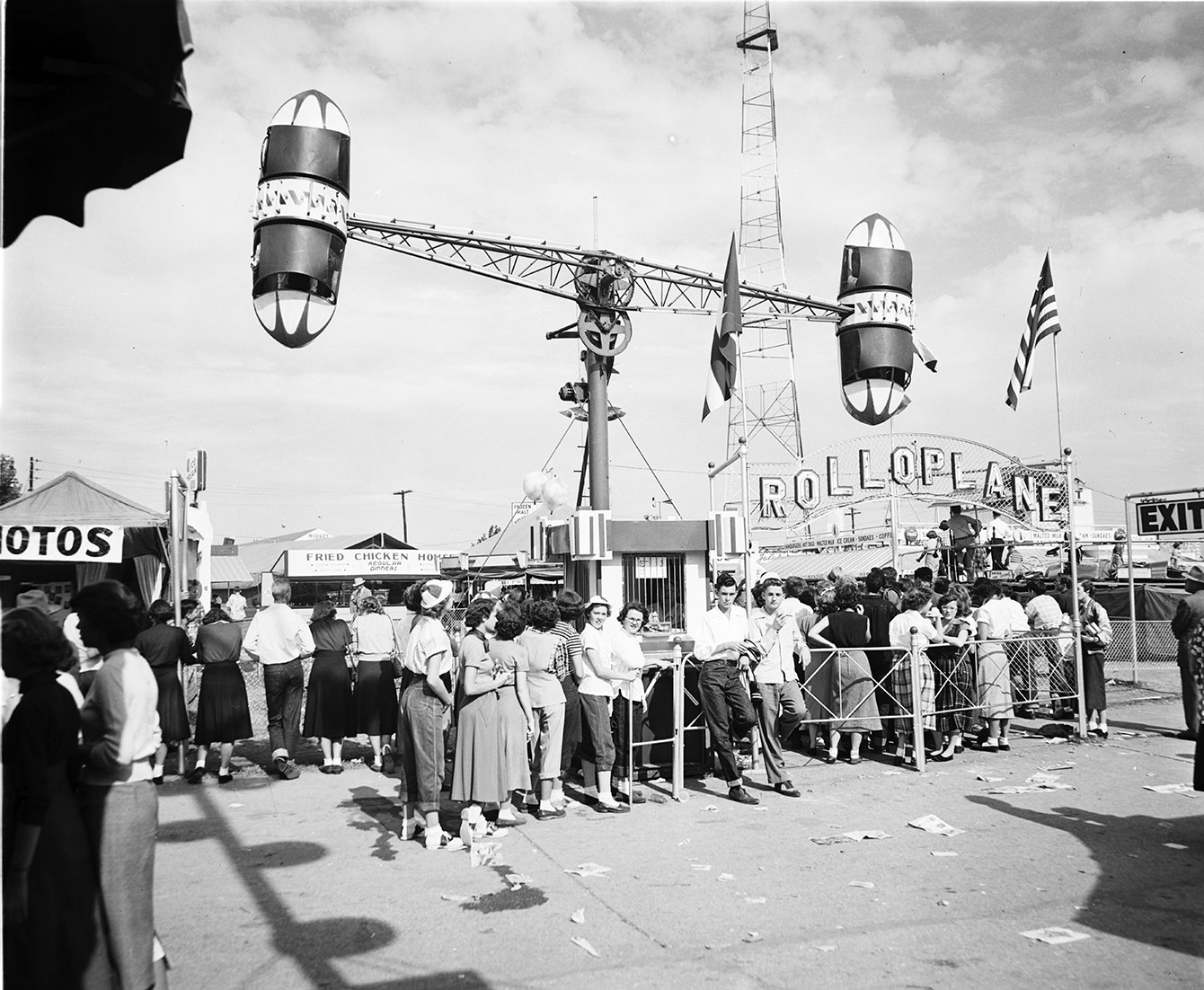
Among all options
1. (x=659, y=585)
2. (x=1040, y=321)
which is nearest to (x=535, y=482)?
(x=659, y=585)

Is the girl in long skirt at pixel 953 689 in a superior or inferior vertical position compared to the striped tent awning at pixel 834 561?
inferior

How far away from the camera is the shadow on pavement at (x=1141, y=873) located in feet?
16.3

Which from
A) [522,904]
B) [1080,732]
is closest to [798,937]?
[522,904]

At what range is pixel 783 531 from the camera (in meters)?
45.5

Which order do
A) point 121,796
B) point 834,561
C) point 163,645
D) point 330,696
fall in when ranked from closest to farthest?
point 121,796, point 163,645, point 330,696, point 834,561

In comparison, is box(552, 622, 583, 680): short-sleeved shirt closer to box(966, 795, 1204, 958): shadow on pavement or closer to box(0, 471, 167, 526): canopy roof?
box(966, 795, 1204, 958): shadow on pavement

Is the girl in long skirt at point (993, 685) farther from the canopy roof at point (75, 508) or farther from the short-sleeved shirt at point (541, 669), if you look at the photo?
the canopy roof at point (75, 508)

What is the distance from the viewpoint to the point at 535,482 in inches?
963

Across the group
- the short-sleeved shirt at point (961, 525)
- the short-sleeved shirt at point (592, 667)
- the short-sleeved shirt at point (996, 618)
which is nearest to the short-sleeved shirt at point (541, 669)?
the short-sleeved shirt at point (592, 667)

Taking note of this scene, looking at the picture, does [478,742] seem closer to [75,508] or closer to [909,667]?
[909,667]

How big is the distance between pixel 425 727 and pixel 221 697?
9.66 feet

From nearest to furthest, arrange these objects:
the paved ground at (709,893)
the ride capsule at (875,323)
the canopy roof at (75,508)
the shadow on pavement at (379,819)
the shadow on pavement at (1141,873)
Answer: the paved ground at (709,893), the shadow on pavement at (1141,873), the shadow on pavement at (379,819), the ride capsule at (875,323), the canopy roof at (75,508)

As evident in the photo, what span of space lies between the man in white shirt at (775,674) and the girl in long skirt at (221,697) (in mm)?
4828


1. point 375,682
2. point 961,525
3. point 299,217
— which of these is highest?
point 299,217
